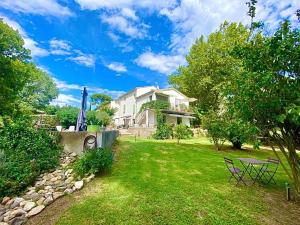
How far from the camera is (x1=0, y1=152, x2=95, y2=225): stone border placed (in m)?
4.87

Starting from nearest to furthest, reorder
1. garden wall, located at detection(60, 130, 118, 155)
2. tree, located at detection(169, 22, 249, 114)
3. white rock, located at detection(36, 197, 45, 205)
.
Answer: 1. white rock, located at detection(36, 197, 45, 205)
2. garden wall, located at detection(60, 130, 118, 155)
3. tree, located at detection(169, 22, 249, 114)

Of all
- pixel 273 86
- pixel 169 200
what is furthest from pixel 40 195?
pixel 273 86

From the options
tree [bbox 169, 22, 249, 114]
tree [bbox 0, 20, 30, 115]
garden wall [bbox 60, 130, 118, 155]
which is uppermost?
tree [bbox 169, 22, 249, 114]

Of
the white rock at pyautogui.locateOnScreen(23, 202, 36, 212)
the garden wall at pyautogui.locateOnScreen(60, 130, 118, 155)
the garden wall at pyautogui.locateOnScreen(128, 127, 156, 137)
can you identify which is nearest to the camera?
the white rock at pyautogui.locateOnScreen(23, 202, 36, 212)

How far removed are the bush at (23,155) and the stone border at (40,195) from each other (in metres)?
0.31

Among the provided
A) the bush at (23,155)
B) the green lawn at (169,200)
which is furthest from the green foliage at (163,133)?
the bush at (23,155)

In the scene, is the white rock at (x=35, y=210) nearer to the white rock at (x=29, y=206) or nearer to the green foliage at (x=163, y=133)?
the white rock at (x=29, y=206)

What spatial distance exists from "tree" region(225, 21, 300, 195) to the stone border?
5.73 meters

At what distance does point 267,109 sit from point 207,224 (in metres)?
3.33

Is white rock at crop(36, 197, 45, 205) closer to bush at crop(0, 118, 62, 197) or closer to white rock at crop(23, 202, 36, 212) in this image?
white rock at crop(23, 202, 36, 212)

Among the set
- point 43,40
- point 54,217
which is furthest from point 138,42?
point 54,217

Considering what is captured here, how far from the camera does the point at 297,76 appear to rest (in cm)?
522

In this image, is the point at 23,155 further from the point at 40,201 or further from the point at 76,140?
the point at 40,201

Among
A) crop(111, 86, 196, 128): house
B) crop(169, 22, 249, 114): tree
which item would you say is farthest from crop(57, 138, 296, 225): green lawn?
crop(169, 22, 249, 114): tree
